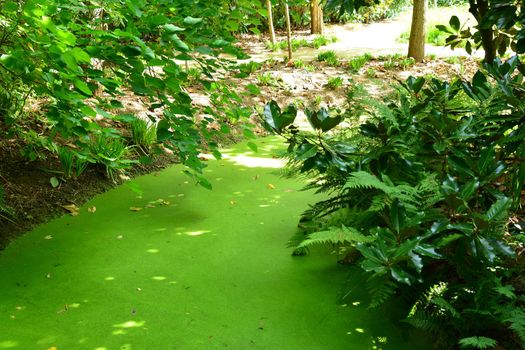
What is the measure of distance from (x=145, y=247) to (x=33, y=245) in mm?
595

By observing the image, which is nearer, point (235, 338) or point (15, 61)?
point (15, 61)

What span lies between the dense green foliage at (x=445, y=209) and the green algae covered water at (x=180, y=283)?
0.79ft

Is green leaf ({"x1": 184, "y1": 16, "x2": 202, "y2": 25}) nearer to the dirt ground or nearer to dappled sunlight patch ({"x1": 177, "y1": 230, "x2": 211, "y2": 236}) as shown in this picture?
the dirt ground

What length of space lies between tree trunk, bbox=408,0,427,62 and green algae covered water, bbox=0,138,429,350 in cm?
474

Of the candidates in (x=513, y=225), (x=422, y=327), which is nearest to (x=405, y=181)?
(x=513, y=225)

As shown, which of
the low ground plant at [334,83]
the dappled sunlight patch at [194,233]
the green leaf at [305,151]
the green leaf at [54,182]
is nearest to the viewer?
the green leaf at [305,151]

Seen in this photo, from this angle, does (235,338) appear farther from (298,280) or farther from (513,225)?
(513,225)

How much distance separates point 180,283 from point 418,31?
6.08 m

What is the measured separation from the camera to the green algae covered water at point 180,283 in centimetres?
192

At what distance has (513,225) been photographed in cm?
189

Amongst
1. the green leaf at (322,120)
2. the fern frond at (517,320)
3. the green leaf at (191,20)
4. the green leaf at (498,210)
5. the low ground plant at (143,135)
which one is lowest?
the fern frond at (517,320)

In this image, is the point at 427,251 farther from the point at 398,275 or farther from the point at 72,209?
the point at 72,209

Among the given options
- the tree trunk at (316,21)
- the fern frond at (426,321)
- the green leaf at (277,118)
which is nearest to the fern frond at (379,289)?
the fern frond at (426,321)

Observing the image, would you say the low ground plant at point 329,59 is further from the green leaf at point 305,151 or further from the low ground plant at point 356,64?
the green leaf at point 305,151
